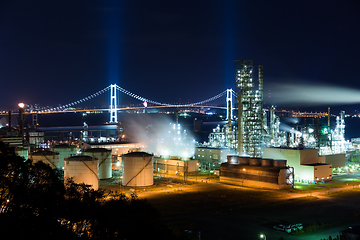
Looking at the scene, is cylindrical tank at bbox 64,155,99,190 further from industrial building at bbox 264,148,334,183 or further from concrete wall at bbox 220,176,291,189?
industrial building at bbox 264,148,334,183

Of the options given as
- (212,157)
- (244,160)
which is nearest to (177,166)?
(212,157)

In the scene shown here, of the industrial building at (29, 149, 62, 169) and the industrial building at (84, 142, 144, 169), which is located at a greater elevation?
the industrial building at (84, 142, 144, 169)

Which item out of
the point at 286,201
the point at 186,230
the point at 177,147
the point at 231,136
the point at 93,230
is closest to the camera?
the point at 93,230

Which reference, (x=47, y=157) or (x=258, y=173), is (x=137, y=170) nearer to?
(x=47, y=157)

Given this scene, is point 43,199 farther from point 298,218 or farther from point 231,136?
point 231,136

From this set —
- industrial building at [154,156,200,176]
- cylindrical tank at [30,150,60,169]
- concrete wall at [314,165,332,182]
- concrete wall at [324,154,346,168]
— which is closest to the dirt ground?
concrete wall at [314,165,332,182]

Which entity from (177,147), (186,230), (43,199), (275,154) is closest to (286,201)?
(186,230)
